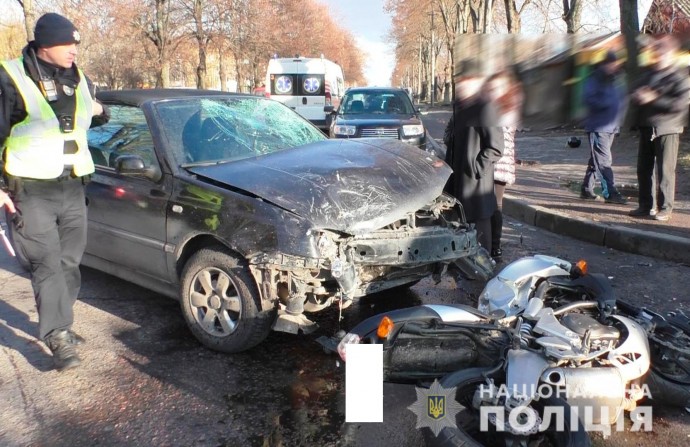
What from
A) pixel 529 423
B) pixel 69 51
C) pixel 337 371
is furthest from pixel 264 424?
pixel 69 51

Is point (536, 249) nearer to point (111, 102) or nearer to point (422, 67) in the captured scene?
point (111, 102)

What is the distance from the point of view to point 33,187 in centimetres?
354

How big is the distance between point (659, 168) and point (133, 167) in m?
5.88

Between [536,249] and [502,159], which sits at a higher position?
[502,159]

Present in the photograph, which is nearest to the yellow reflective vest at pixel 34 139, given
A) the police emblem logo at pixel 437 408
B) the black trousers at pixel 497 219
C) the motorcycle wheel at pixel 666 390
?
the police emblem logo at pixel 437 408

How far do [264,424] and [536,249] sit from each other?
4202mm

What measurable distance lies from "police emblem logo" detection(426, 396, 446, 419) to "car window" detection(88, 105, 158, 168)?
2697 millimetres

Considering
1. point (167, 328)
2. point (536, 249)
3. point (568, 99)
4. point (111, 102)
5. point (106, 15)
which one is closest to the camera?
point (568, 99)

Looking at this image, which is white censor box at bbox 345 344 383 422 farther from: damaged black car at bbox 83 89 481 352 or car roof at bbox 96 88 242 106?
car roof at bbox 96 88 242 106

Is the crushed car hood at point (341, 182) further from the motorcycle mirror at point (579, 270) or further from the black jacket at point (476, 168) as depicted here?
the motorcycle mirror at point (579, 270)

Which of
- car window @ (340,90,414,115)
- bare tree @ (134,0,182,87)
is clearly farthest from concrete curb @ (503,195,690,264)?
bare tree @ (134,0,182,87)

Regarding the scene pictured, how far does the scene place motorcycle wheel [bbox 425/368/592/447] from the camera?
90.1 inches

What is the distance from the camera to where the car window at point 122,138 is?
4258mm

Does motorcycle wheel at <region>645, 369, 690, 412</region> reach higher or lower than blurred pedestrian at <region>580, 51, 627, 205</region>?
lower
